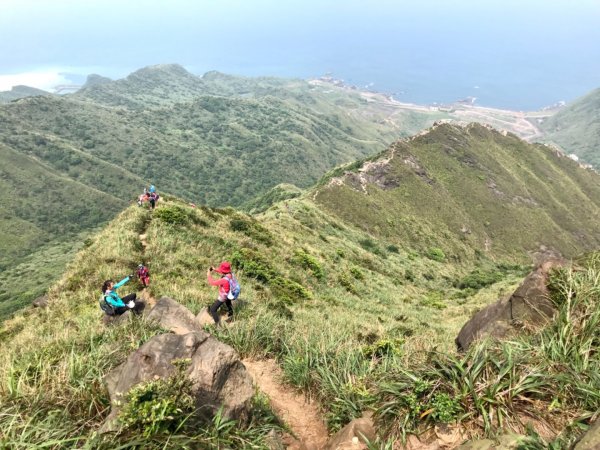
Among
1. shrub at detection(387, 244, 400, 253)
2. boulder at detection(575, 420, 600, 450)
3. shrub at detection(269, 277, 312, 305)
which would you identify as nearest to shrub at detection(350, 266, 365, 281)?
shrub at detection(269, 277, 312, 305)

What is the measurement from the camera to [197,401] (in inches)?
241

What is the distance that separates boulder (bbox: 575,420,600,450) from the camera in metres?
4.09

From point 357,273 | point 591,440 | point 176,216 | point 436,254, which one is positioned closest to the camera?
point 591,440

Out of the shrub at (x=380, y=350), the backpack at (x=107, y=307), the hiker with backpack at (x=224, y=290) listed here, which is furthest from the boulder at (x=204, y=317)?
the shrub at (x=380, y=350)

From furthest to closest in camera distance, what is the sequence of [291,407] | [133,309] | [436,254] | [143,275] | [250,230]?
[436,254] → [250,230] → [143,275] → [133,309] → [291,407]

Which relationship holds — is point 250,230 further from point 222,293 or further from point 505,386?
point 505,386

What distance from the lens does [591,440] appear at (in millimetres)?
4152

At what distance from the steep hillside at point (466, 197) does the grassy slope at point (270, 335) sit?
30.0 meters

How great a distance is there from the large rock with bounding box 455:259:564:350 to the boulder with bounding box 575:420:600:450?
512 cm

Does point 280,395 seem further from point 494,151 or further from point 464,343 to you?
point 494,151

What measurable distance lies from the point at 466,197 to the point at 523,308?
84.3m

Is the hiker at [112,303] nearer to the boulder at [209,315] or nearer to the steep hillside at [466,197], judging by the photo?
the boulder at [209,315]

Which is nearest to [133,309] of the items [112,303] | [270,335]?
[112,303]

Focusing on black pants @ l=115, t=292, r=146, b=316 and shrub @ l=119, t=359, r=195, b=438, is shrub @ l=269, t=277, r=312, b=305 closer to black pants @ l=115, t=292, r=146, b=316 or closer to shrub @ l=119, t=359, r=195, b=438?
black pants @ l=115, t=292, r=146, b=316
